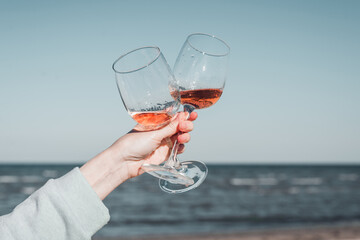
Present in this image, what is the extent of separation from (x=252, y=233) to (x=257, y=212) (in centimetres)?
496

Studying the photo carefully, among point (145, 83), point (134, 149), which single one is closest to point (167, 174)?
point (134, 149)

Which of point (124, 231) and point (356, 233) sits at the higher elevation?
point (356, 233)

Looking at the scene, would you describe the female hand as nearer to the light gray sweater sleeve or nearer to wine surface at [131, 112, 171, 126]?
wine surface at [131, 112, 171, 126]

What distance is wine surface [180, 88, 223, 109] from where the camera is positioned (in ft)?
6.40

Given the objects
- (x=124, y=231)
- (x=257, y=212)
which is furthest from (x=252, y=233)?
(x=257, y=212)

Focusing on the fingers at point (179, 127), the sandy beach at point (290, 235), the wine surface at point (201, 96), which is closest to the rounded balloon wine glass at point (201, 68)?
the wine surface at point (201, 96)

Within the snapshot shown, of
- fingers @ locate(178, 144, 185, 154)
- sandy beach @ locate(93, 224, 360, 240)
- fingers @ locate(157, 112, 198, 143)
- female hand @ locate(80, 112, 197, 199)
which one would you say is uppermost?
fingers @ locate(157, 112, 198, 143)

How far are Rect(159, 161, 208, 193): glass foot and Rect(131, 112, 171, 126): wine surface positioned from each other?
0.32 m

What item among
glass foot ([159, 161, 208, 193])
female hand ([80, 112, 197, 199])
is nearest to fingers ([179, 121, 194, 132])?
female hand ([80, 112, 197, 199])

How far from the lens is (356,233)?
766cm

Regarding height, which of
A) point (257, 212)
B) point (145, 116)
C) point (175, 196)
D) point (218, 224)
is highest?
point (145, 116)

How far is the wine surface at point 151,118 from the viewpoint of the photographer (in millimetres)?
1752

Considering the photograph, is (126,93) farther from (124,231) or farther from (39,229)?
(124,231)

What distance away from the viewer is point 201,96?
77.7 inches
